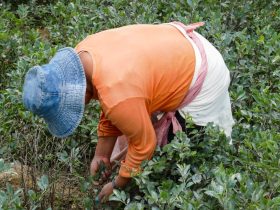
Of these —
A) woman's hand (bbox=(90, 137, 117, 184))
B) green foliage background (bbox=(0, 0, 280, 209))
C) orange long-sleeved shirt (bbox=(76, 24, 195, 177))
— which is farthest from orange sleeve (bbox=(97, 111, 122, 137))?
orange long-sleeved shirt (bbox=(76, 24, 195, 177))

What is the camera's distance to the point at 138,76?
7.33ft

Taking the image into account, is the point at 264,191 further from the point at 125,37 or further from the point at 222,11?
the point at 222,11

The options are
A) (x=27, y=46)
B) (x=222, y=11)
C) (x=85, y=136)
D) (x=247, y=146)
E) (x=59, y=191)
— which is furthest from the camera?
(x=222, y=11)

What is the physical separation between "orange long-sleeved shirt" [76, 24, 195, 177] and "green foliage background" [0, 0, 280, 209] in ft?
0.53

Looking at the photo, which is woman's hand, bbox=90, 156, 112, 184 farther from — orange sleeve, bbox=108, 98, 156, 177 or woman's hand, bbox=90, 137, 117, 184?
orange sleeve, bbox=108, 98, 156, 177

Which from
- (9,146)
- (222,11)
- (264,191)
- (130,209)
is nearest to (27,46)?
(9,146)

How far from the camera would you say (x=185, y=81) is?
2.45 metres

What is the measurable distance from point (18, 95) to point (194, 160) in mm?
1145

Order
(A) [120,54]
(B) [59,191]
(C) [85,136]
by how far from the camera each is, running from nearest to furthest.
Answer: (A) [120,54] → (B) [59,191] → (C) [85,136]

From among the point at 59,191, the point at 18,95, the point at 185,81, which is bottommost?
the point at 59,191

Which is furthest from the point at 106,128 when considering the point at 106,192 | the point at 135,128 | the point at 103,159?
the point at 135,128

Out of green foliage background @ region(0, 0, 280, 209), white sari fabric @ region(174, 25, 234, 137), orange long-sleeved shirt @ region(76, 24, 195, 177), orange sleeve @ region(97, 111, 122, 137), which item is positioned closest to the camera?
orange long-sleeved shirt @ region(76, 24, 195, 177)

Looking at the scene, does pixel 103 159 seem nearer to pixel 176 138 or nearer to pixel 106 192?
pixel 106 192

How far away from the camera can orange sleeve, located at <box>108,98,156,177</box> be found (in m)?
2.20
